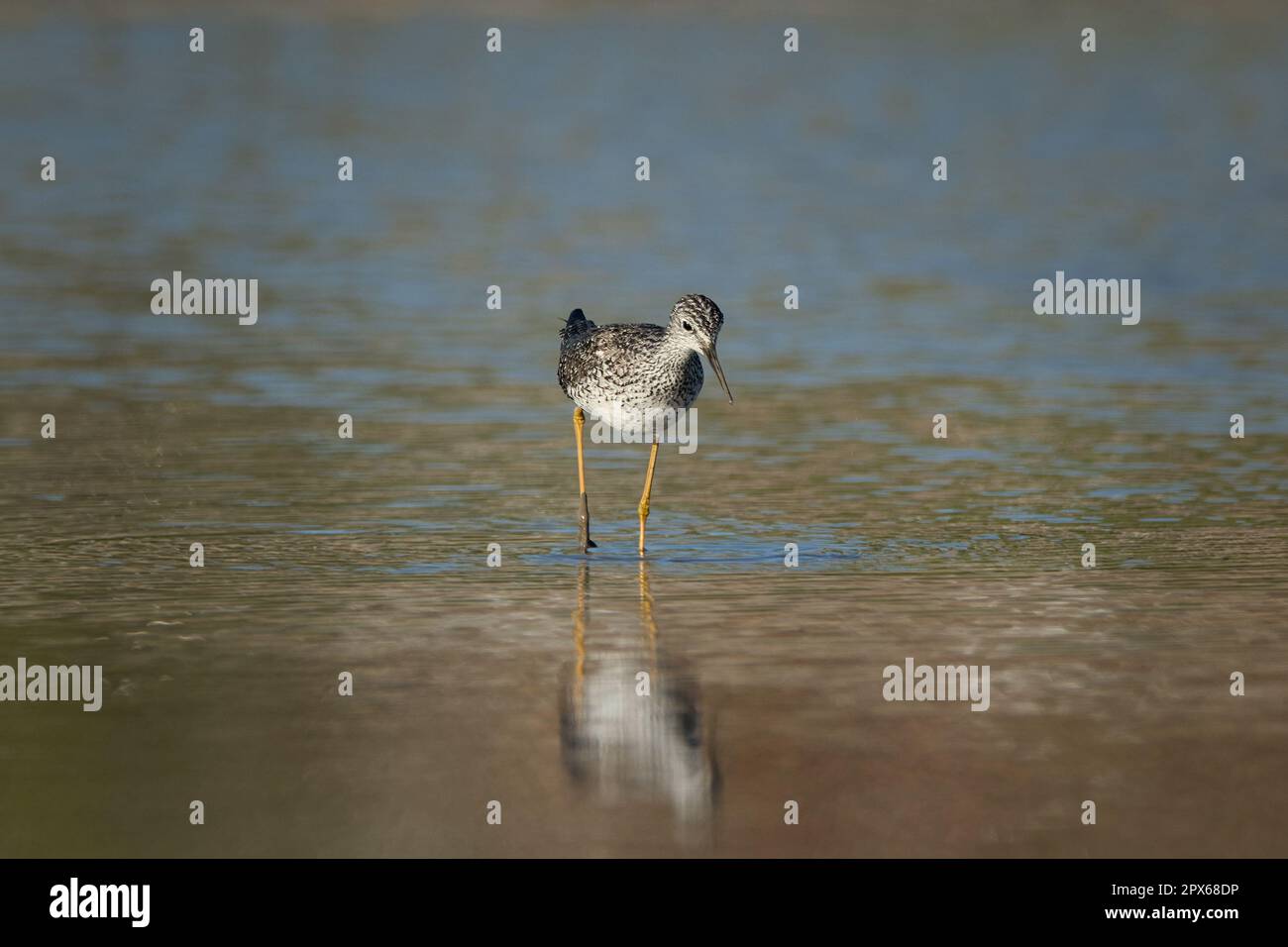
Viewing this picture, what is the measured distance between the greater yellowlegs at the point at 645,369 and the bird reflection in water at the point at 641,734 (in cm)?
271

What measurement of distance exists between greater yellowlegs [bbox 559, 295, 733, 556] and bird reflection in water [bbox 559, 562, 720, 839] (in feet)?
8.91

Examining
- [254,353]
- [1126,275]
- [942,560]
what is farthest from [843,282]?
[942,560]

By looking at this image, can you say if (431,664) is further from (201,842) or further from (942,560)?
(942,560)

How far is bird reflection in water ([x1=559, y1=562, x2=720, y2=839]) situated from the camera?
812 centimetres

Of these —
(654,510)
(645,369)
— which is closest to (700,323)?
(645,369)

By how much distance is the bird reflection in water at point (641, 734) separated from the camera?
812 cm

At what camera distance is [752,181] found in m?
31.5

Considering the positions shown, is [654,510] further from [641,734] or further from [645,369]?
[641,734]

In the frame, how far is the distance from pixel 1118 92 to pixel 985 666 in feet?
102

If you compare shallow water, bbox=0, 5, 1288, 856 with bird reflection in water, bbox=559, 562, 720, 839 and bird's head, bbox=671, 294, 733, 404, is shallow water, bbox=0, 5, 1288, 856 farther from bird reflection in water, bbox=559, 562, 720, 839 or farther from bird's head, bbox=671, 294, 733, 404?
bird's head, bbox=671, 294, 733, 404

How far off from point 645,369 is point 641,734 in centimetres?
423

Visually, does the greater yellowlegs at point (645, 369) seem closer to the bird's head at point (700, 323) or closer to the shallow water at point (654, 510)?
the bird's head at point (700, 323)

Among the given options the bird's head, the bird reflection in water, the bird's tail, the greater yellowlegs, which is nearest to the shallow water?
the bird reflection in water

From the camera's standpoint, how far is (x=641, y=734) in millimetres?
8781
